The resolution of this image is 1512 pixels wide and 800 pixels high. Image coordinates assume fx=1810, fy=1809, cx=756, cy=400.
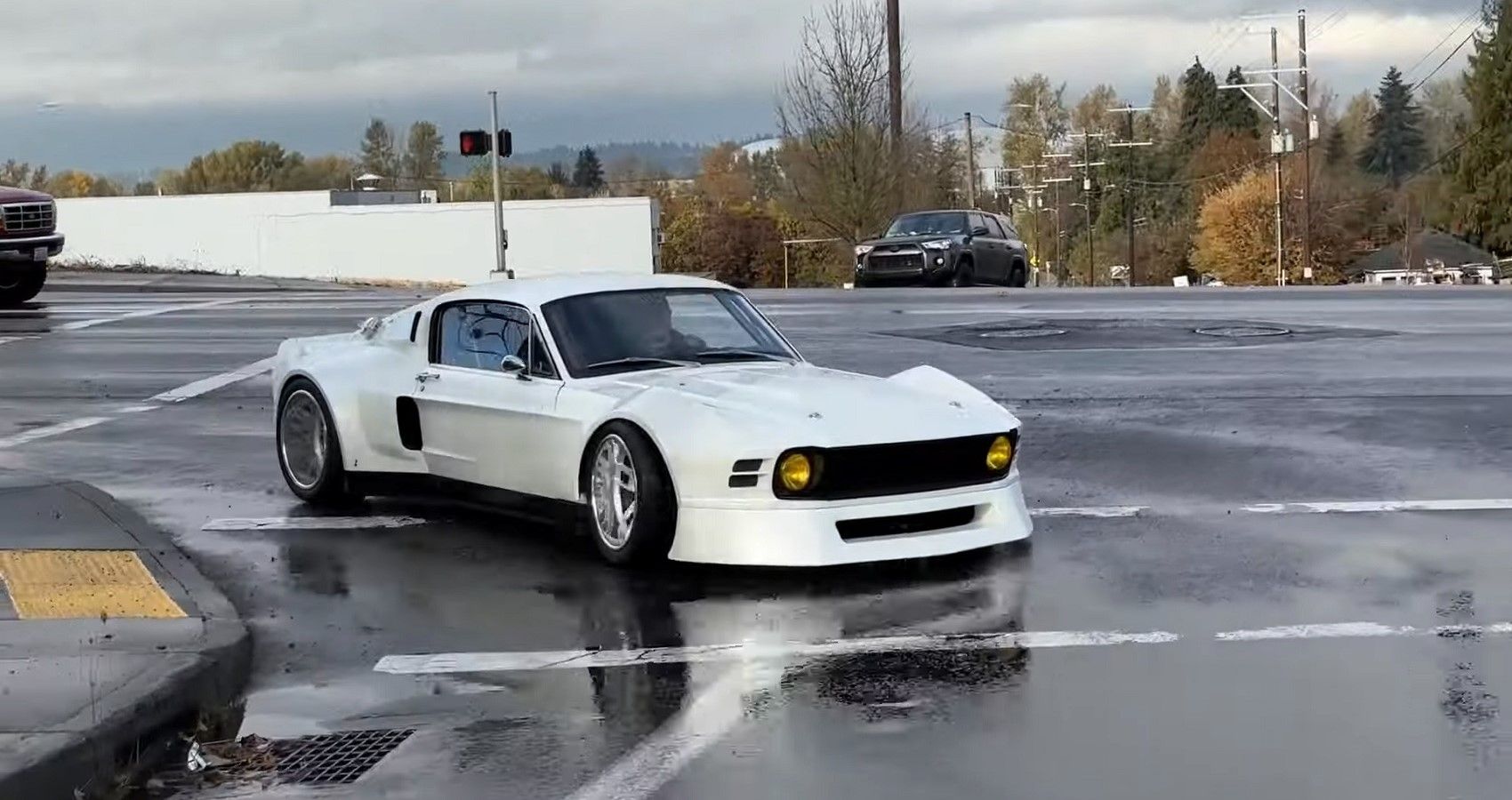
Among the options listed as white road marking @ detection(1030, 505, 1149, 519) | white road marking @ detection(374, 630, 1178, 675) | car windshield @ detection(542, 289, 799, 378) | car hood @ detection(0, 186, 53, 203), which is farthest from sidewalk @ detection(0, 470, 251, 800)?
car hood @ detection(0, 186, 53, 203)

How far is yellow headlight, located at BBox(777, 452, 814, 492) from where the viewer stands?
7562 mm

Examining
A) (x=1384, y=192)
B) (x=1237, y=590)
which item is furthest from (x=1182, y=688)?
(x=1384, y=192)

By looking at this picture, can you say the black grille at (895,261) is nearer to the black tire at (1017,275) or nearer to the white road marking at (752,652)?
the black tire at (1017,275)

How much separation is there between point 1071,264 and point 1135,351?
Result: 4055 inches

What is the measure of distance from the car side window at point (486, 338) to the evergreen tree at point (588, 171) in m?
120

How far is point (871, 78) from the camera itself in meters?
52.9

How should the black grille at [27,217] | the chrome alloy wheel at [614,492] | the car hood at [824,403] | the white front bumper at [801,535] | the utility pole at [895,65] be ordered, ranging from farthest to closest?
the utility pole at [895,65] < the black grille at [27,217] < the chrome alloy wheel at [614,492] < the car hood at [824,403] < the white front bumper at [801,535]

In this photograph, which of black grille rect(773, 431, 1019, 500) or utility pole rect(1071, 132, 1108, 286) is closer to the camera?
black grille rect(773, 431, 1019, 500)

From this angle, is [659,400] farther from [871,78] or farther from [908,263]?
[871,78]

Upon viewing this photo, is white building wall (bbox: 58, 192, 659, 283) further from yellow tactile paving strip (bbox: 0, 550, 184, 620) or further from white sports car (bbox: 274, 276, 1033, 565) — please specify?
yellow tactile paving strip (bbox: 0, 550, 184, 620)

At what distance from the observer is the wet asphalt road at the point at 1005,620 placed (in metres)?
5.23

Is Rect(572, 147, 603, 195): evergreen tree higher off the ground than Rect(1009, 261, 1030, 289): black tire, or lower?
higher

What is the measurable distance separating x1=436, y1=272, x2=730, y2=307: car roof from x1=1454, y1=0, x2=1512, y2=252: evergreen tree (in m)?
75.0

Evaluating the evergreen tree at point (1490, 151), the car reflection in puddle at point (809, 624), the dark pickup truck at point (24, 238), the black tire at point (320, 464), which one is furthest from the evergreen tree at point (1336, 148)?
the car reflection in puddle at point (809, 624)
